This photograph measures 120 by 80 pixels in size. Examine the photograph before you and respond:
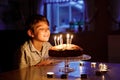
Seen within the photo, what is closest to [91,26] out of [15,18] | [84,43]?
[84,43]

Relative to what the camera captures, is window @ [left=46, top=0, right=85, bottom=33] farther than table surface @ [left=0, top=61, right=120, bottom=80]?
Yes

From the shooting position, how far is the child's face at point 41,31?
201cm

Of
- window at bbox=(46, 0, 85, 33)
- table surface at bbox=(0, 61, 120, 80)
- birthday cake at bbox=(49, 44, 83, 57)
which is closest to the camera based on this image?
table surface at bbox=(0, 61, 120, 80)

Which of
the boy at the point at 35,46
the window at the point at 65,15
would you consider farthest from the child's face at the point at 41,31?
the window at the point at 65,15

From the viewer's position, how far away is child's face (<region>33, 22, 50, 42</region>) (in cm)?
201

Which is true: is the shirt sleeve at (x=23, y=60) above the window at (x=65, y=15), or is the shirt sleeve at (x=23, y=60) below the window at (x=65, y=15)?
below

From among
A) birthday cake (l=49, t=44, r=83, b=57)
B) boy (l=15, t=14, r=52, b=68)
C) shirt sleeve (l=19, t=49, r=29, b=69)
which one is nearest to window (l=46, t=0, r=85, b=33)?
boy (l=15, t=14, r=52, b=68)

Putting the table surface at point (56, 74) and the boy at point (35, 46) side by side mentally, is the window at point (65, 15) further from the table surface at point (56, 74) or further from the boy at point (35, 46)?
the table surface at point (56, 74)

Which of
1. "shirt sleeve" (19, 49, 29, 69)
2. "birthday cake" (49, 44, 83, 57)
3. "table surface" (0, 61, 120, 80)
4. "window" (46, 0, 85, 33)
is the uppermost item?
"window" (46, 0, 85, 33)

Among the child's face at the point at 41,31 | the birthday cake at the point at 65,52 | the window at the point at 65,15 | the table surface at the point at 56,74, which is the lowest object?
the table surface at the point at 56,74

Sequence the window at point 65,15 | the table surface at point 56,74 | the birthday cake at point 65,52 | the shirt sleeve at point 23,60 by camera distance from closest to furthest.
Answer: the table surface at point 56,74, the birthday cake at point 65,52, the shirt sleeve at point 23,60, the window at point 65,15

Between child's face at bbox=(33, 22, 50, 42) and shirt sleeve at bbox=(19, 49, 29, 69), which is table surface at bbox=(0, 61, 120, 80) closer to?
shirt sleeve at bbox=(19, 49, 29, 69)

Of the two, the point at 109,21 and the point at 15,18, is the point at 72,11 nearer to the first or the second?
the point at 109,21

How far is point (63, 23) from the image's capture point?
596 centimetres
